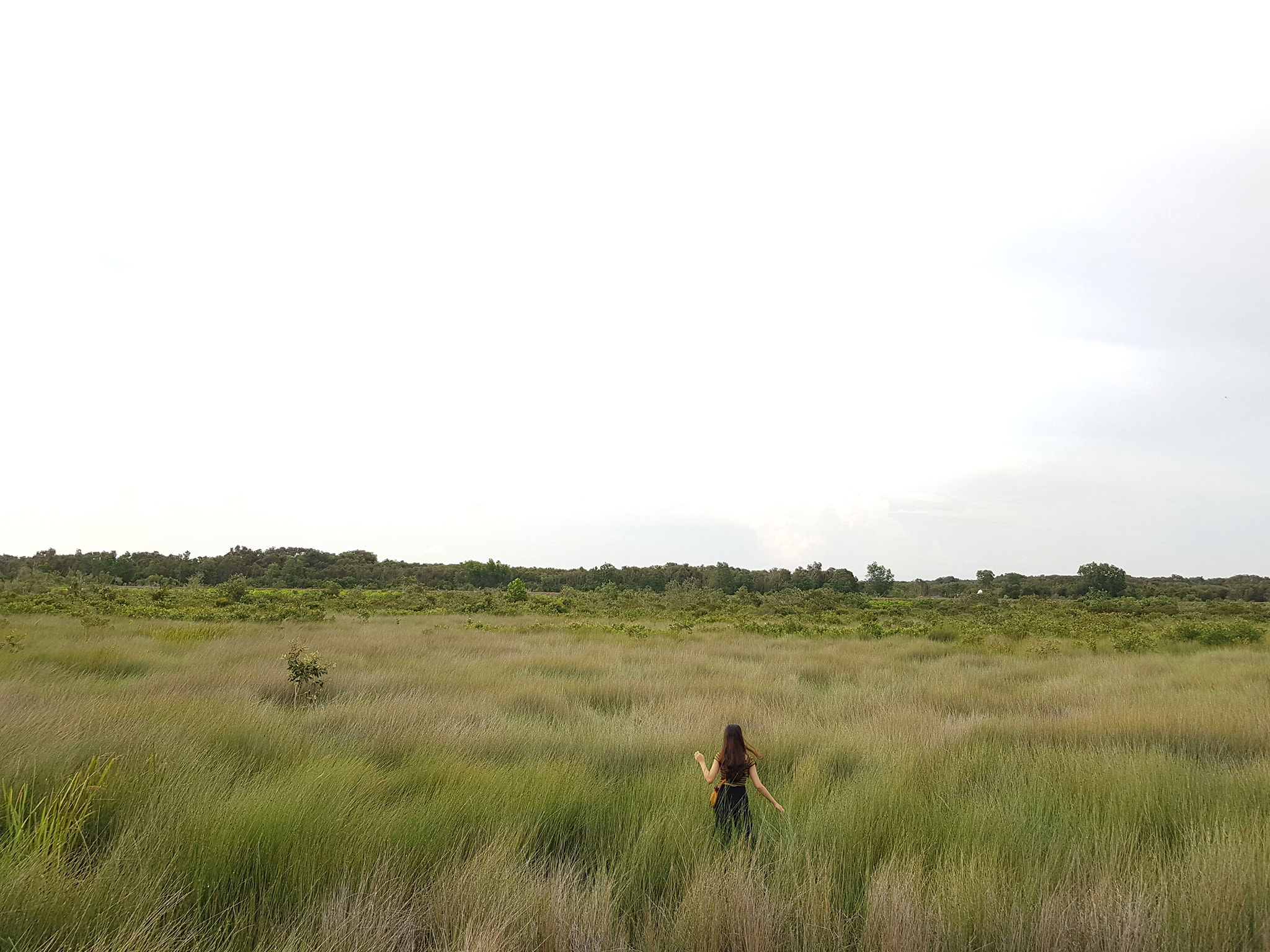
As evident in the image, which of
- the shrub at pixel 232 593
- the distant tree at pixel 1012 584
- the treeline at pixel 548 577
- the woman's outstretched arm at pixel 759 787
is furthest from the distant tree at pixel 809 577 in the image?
the woman's outstretched arm at pixel 759 787

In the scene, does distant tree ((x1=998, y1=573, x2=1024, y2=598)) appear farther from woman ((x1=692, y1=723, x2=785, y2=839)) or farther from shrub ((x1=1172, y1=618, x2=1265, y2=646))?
woman ((x1=692, y1=723, x2=785, y2=839))

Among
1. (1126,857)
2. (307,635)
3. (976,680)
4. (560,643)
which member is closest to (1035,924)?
(1126,857)

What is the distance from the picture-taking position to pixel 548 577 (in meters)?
116

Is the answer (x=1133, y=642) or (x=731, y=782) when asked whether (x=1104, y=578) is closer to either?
(x=1133, y=642)

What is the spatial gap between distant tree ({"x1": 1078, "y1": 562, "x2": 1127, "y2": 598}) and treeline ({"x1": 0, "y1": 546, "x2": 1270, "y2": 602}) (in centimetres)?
11

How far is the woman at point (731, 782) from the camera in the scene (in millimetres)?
4637

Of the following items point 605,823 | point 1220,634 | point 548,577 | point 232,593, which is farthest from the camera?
point 548,577

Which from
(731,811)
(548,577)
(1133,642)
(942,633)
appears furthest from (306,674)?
(548,577)

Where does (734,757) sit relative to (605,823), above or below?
above

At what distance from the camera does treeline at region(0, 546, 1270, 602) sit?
7575 cm

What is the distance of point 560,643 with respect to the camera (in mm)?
19953

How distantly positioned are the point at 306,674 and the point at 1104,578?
90.0m

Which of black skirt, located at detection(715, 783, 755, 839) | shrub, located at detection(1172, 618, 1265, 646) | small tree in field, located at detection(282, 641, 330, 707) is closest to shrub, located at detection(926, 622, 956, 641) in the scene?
shrub, located at detection(1172, 618, 1265, 646)

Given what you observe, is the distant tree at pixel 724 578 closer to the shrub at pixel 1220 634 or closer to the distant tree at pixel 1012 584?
the distant tree at pixel 1012 584
